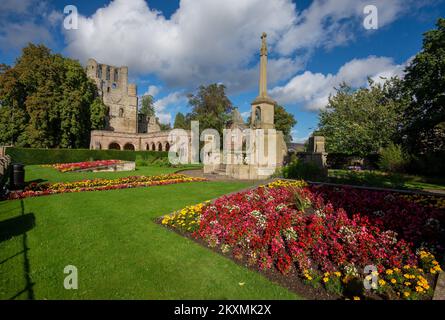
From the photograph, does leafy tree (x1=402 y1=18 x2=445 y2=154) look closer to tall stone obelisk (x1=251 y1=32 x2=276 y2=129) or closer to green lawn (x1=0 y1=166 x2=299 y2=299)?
tall stone obelisk (x1=251 y1=32 x2=276 y2=129)

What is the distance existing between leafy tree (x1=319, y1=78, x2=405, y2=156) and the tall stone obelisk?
13.0 meters

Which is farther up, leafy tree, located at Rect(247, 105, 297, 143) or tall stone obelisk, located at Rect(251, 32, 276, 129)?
leafy tree, located at Rect(247, 105, 297, 143)

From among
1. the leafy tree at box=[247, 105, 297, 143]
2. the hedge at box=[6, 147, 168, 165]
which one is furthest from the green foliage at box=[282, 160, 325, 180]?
the leafy tree at box=[247, 105, 297, 143]

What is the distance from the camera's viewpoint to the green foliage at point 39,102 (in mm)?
30938

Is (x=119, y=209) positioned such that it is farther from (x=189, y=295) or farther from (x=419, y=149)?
(x=419, y=149)

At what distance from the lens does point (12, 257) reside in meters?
4.07

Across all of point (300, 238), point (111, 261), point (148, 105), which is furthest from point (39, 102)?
point (148, 105)

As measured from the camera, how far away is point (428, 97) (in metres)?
19.8

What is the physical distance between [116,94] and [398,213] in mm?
54285

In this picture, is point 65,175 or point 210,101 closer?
point 65,175

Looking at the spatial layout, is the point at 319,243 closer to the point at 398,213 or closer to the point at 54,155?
the point at 398,213

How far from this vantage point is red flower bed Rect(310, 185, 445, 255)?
437cm

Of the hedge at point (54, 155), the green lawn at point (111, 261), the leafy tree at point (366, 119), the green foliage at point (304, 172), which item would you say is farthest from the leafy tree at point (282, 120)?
the green lawn at point (111, 261)
